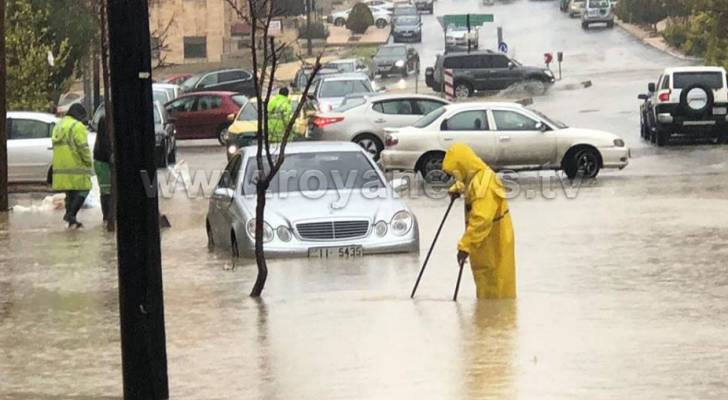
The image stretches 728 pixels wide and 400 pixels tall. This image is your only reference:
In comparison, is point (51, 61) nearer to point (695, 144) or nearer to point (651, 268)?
→ point (695, 144)

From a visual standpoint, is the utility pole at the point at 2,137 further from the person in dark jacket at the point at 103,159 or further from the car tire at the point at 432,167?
the car tire at the point at 432,167

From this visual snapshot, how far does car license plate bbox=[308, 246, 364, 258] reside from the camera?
17500 millimetres

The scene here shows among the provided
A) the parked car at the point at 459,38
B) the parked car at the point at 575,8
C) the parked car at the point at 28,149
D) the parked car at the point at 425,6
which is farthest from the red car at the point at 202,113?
the parked car at the point at 425,6

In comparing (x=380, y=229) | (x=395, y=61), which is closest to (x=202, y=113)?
(x=380, y=229)

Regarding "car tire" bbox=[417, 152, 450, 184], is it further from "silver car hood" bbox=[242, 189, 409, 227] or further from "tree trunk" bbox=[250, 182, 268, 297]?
"tree trunk" bbox=[250, 182, 268, 297]

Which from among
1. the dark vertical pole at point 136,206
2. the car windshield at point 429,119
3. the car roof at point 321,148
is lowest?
the car windshield at point 429,119

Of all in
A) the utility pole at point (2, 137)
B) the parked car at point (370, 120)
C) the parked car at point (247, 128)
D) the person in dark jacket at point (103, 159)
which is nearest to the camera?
the person in dark jacket at point (103, 159)

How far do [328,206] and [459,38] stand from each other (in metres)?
59.1

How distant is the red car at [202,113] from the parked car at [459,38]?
3282 centimetres

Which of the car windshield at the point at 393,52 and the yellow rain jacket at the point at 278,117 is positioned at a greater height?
the yellow rain jacket at the point at 278,117

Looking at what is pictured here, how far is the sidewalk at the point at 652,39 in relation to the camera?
69.3 m

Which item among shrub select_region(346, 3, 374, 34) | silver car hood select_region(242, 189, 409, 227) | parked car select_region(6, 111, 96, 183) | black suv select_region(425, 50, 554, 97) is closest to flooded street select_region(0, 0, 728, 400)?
silver car hood select_region(242, 189, 409, 227)

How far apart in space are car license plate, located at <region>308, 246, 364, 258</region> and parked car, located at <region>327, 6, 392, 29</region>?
256 feet

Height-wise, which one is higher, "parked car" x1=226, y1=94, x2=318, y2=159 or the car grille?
the car grille
